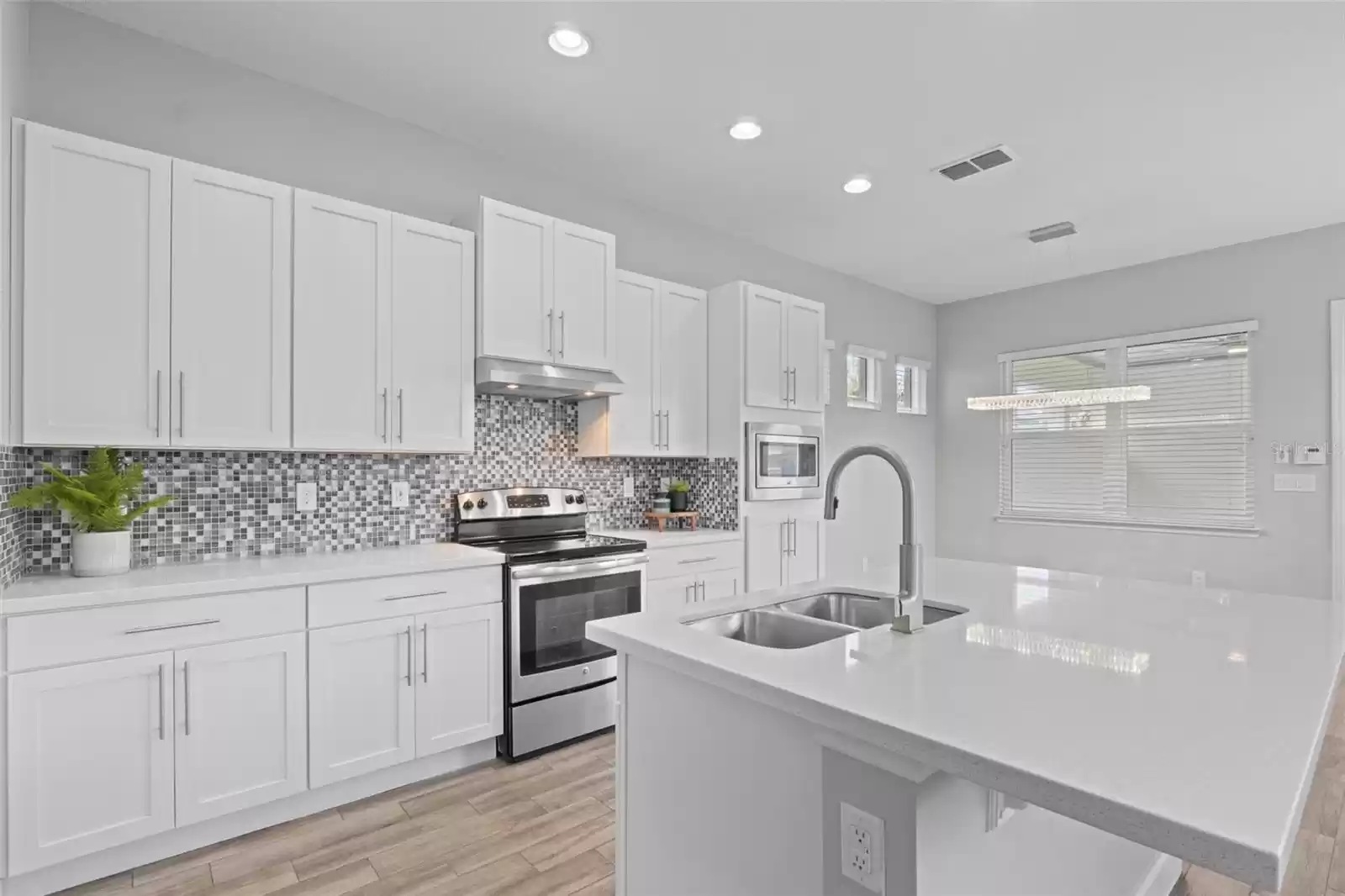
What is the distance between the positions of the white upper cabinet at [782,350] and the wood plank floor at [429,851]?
228 cm

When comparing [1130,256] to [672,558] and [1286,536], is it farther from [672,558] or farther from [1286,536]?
[672,558]

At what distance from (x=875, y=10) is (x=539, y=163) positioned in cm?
181

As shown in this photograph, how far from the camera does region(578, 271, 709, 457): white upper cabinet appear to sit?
3568 mm

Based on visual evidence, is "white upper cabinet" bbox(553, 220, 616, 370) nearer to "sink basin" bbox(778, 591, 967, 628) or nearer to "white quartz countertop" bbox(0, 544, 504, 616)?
"white quartz countertop" bbox(0, 544, 504, 616)

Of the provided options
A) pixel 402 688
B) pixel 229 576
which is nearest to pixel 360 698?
pixel 402 688

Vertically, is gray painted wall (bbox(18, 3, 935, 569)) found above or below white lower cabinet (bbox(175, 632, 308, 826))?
above

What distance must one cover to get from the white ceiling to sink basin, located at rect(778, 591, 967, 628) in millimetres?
1956

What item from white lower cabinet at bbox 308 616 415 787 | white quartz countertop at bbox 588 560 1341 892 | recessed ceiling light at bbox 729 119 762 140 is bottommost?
white lower cabinet at bbox 308 616 415 787

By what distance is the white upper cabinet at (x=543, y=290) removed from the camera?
2.99 metres

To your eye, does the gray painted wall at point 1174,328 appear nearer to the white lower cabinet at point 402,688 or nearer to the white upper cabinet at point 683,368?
the white upper cabinet at point 683,368

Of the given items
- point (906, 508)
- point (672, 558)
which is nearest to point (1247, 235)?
point (672, 558)

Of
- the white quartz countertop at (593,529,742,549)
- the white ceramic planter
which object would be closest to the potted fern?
the white ceramic planter

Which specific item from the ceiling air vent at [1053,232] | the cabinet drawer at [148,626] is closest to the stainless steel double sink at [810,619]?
the cabinet drawer at [148,626]

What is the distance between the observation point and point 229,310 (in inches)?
93.8
